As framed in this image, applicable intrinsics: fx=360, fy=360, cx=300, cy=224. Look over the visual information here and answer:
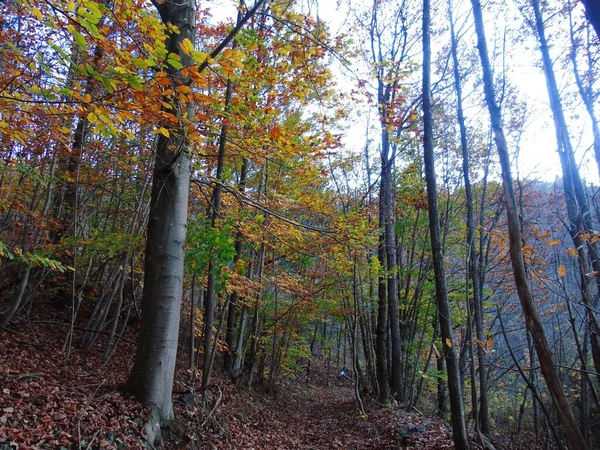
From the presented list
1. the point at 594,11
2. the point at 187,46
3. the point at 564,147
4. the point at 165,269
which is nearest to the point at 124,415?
the point at 165,269

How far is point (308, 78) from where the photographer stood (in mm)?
5016

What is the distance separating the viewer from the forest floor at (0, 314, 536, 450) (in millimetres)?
3441

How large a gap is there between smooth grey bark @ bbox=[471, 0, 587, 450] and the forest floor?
12.5ft

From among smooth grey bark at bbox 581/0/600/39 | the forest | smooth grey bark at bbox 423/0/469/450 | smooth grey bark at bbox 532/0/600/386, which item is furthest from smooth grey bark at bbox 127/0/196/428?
smooth grey bark at bbox 532/0/600/386

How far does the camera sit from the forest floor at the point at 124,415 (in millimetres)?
3441

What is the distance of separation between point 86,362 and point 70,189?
3.81 m

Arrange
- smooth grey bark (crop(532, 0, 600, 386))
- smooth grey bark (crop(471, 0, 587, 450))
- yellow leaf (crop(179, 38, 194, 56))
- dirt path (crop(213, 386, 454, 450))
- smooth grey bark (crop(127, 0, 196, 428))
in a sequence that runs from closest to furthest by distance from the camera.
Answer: yellow leaf (crop(179, 38, 194, 56)) < smooth grey bark (crop(471, 0, 587, 450)) < smooth grey bark (crop(127, 0, 196, 428)) < dirt path (crop(213, 386, 454, 450)) < smooth grey bark (crop(532, 0, 600, 386))

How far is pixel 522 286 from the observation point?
3.76m

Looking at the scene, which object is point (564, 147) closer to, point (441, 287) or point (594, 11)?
point (441, 287)

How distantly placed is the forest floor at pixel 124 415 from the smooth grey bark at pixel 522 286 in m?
3.81

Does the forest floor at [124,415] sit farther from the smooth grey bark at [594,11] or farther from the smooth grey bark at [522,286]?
the smooth grey bark at [594,11]

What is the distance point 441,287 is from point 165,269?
429 cm

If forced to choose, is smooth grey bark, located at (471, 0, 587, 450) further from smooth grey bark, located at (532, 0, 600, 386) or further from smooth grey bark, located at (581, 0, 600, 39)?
smooth grey bark, located at (532, 0, 600, 386)

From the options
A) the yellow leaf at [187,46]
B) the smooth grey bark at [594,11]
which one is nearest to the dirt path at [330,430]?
the yellow leaf at [187,46]
